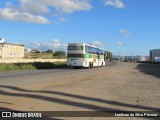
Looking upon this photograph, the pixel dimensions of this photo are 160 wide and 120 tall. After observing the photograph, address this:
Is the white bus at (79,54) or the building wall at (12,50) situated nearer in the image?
the white bus at (79,54)

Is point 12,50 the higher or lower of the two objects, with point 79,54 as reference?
higher

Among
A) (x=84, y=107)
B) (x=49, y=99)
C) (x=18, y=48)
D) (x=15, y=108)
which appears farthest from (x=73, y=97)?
(x=18, y=48)

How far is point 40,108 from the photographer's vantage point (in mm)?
12062

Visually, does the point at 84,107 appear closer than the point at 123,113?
No

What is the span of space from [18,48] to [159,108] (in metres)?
119

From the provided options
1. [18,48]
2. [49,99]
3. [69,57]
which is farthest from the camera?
[18,48]

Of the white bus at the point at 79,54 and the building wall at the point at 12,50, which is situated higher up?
the building wall at the point at 12,50

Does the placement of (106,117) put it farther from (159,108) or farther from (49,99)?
(49,99)

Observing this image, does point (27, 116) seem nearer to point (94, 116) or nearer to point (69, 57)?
point (94, 116)

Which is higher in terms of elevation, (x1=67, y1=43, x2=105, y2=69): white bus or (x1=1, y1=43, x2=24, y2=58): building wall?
(x1=1, y1=43, x2=24, y2=58): building wall

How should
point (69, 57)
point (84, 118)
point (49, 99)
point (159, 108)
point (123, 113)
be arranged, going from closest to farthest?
point (84, 118) → point (123, 113) → point (159, 108) → point (49, 99) → point (69, 57)

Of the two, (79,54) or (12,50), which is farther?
(12,50)

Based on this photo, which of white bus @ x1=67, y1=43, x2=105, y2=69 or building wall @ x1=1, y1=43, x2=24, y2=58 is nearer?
white bus @ x1=67, y1=43, x2=105, y2=69

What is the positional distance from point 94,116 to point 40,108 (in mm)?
2160
